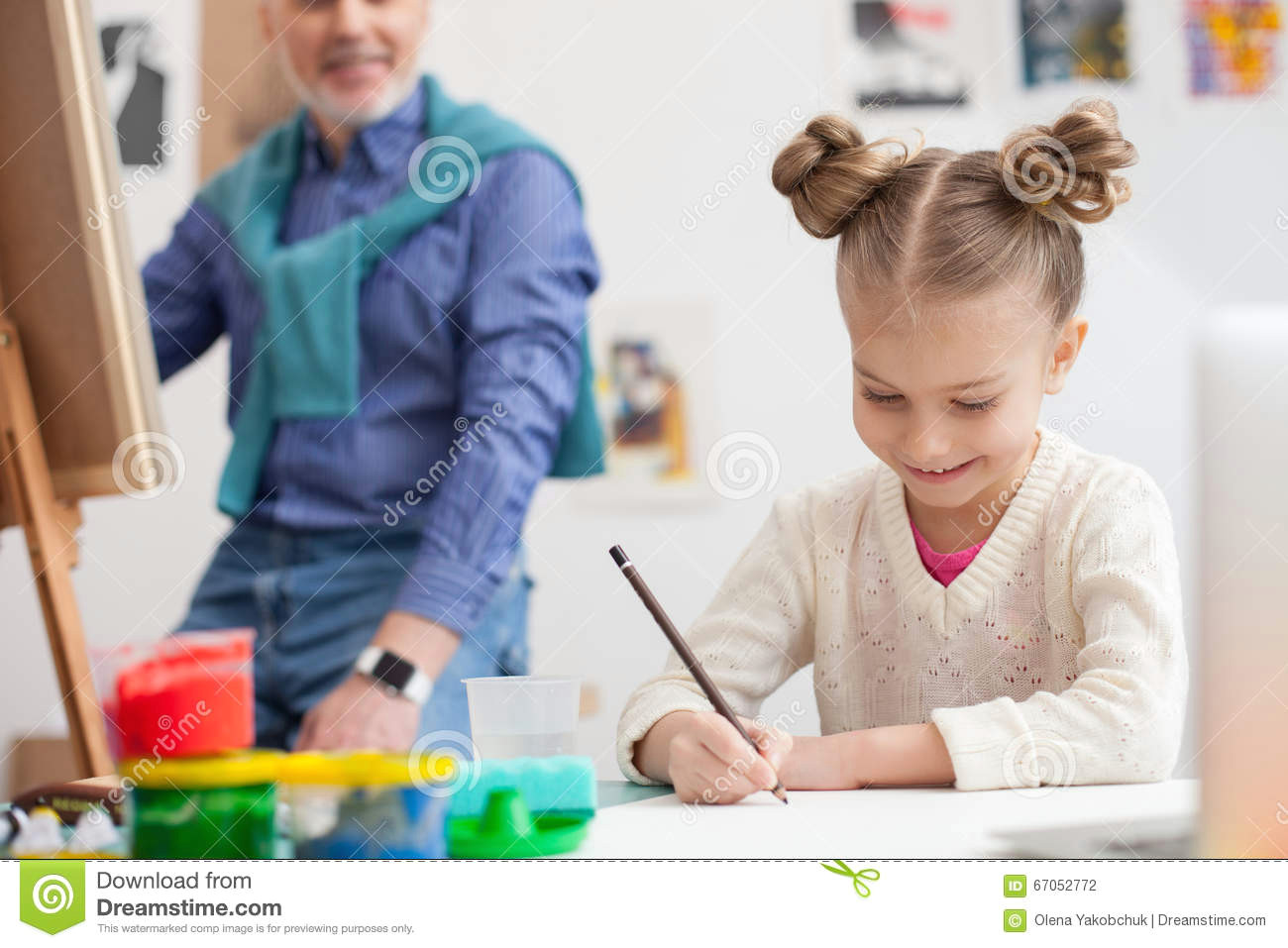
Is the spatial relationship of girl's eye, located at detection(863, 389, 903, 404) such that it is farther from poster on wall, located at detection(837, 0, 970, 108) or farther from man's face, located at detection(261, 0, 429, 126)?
poster on wall, located at detection(837, 0, 970, 108)

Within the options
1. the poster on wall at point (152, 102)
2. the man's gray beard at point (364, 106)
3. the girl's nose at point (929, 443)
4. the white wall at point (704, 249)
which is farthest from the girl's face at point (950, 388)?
the poster on wall at point (152, 102)

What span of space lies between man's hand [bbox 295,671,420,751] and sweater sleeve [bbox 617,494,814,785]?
0.27 meters

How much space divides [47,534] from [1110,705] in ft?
3.15

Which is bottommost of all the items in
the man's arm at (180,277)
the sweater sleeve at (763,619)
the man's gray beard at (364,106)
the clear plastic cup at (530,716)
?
the clear plastic cup at (530,716)

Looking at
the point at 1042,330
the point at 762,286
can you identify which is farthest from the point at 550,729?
the point at 762,286

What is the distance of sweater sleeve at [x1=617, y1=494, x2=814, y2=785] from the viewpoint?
94 cm

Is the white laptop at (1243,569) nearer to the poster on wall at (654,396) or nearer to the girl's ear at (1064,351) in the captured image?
the girl's ear at (1064,351)

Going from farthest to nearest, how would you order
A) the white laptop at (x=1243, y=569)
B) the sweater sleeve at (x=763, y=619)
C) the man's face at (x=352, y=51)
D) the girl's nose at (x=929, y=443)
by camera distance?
the man's face at (x=352, y=51) → the sweater sleeve at (x=763, y=619) → the girl's nose at (x=929, y=443) → the white laptop at (x=1243, y=569)

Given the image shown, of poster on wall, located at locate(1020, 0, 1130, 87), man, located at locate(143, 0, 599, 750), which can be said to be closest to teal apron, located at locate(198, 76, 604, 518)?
man, located at locate(143, 0, 599, 750)

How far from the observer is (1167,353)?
6.70 ft

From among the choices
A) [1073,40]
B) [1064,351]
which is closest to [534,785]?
[1064,351]

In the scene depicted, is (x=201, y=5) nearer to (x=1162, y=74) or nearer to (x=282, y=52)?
(x=282, y=52)

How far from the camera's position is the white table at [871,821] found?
0.60m

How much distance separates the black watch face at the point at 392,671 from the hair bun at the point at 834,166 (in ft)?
1.73
